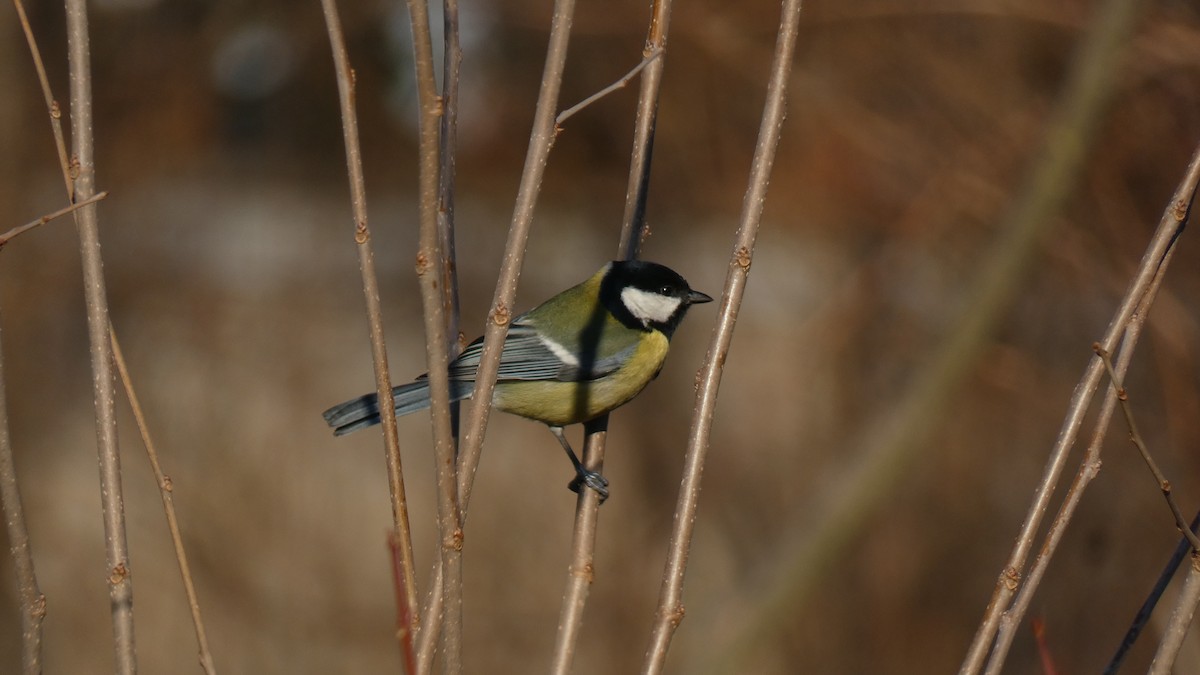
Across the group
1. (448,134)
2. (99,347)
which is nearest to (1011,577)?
(448,134)

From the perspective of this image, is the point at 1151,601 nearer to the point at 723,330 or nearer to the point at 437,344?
the point at 723,330

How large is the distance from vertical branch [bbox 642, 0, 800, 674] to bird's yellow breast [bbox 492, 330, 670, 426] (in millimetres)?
1054

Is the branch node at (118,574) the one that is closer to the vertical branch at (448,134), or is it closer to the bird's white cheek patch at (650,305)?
the vertical branch at (448,134)

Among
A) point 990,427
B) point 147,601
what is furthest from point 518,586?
point 990,427

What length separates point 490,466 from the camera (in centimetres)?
536

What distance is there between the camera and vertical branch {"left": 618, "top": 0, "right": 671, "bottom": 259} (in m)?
1.84

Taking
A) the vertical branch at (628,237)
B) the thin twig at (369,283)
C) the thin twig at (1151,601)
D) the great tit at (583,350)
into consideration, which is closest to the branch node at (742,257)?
the vertical branch at (628,237)

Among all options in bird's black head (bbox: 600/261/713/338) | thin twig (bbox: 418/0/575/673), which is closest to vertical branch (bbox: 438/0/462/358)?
thin twig (bbox: 418/0/575/673)

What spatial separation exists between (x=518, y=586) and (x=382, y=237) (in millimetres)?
1925

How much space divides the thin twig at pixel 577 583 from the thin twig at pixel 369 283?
34 cm

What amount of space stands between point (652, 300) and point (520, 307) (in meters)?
2.54

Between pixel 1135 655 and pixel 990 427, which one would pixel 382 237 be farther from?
pixel 1135 655

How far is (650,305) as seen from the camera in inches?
123

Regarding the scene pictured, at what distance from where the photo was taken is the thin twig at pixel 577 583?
168cm
